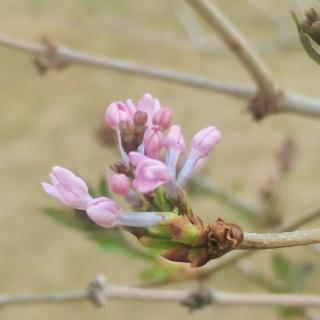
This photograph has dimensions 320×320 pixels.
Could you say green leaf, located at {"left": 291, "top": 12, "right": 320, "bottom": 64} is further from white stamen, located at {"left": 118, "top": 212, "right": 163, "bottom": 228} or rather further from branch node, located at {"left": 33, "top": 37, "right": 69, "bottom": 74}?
branch node, located at {"left": 33, "top": 37, "right": 69, "bottom": 74}

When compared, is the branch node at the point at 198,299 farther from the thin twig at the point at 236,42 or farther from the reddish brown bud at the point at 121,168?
the reddish brown bud at the point at 121,168

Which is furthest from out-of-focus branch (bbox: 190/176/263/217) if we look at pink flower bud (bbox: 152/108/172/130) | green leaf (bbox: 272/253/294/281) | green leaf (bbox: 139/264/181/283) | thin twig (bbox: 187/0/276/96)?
pink flower bud (bbox: 152/108/172/130)

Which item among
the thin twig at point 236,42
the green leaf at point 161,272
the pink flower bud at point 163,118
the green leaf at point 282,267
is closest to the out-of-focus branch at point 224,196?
the green leaf at point 282,267

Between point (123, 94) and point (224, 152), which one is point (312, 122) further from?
point (123, 94)

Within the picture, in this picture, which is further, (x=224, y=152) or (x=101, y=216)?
(x=224, y=152)

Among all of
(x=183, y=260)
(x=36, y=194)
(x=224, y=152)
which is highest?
(x=183, y=260)

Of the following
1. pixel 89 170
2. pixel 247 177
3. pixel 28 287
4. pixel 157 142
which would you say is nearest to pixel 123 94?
pixel 89 170
